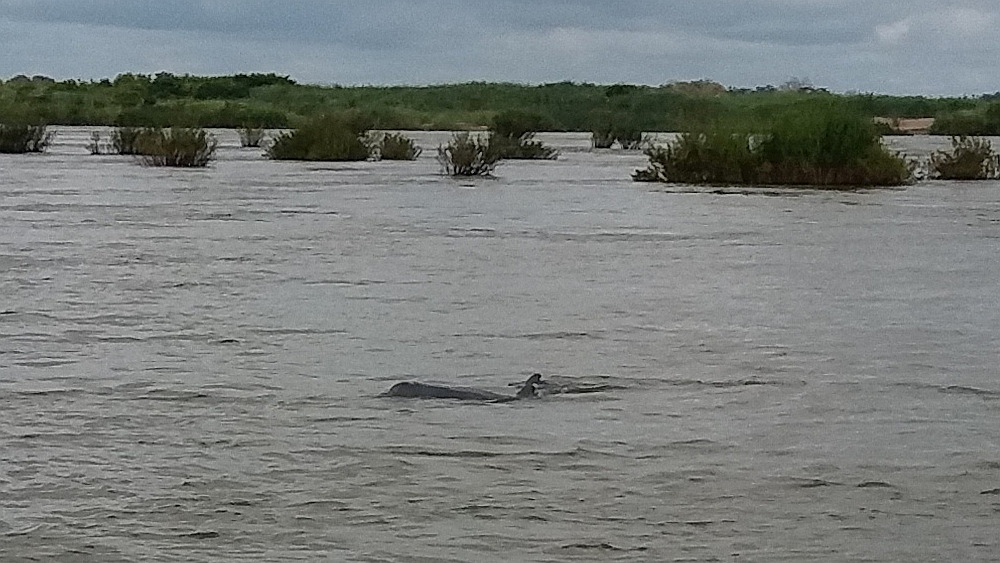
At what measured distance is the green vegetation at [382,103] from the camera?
6831 centimetres

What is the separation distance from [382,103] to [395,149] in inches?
1888

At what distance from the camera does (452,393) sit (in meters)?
9.98

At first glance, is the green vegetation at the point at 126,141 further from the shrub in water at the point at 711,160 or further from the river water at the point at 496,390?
the river water at the point at 496,390

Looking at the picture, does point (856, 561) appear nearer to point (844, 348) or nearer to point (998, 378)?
point (998, 378)

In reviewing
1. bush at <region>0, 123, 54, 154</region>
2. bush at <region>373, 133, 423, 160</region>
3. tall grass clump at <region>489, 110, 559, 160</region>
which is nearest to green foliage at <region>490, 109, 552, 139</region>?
Result: tall grass clump at <region>489, 110, 559, 160</region>

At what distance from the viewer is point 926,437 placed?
910 cm

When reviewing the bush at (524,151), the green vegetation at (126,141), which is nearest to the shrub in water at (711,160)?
the bush at (524,151)

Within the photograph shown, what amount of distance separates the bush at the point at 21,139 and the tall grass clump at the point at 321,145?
6.22 m

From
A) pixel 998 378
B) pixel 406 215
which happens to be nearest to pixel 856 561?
pixel 998 378

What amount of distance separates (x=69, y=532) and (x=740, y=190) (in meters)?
24.1

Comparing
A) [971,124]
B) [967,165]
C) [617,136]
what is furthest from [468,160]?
[971,124]

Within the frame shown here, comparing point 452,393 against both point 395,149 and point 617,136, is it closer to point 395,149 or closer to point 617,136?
point 395,149

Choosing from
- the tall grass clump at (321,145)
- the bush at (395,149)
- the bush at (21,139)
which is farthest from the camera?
the bush at (21,139)

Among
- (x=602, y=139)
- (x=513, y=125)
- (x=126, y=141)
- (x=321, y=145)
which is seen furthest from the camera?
(x=602, y=139)
